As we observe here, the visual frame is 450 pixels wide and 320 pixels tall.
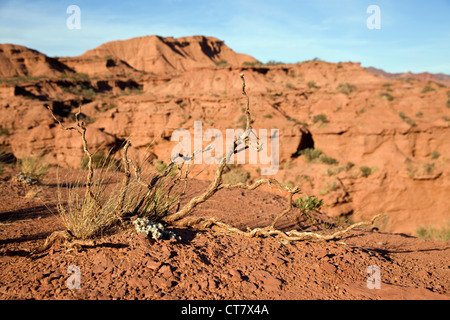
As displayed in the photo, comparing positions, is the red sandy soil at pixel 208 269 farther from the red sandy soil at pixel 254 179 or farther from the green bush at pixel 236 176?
the green bush at pixel 236 176

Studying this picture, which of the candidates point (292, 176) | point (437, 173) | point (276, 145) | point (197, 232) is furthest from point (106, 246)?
point (437, 173)

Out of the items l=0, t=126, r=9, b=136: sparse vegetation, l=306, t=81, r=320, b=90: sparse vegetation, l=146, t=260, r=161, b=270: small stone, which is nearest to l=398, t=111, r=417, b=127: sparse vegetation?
l=306, t=81, r=320, b=90: sparse vegetation

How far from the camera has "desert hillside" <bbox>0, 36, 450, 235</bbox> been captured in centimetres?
1176

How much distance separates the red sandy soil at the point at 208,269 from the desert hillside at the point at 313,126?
5126mm

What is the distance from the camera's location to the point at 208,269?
2820 mm

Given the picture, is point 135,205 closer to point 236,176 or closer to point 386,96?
point 236,176

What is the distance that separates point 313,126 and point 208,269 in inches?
543

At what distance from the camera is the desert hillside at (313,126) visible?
11.8 metres

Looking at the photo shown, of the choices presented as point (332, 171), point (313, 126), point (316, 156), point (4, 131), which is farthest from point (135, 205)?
point (4, 131)

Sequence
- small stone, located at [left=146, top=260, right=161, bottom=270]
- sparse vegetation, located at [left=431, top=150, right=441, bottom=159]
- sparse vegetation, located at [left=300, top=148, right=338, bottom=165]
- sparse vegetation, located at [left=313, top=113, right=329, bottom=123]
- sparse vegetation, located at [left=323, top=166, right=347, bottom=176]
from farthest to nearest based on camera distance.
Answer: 1. sparse vegetation, located at [left=313, top=113, right=329, bottom=123]
2. sparse vegetation, located at [left=300, top=148, right=338, bottom=165]
3. sparse vegetation, located at [left=431, top=150, right=441, bottom=159]
4. sparse vegetation, located at [left=323, top=166, right=347, bottom=176]
5. small stone, located at [left=146, top=260, right=161, bottom=270]

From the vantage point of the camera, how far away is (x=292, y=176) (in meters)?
12.6

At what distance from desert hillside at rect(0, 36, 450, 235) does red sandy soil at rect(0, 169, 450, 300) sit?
16.8ft

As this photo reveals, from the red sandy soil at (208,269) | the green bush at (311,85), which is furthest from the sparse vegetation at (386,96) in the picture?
the red sandy soil at (208,269)

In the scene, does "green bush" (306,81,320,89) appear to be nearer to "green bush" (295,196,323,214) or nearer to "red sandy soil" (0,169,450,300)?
"green bush" (295,196,323,214)
